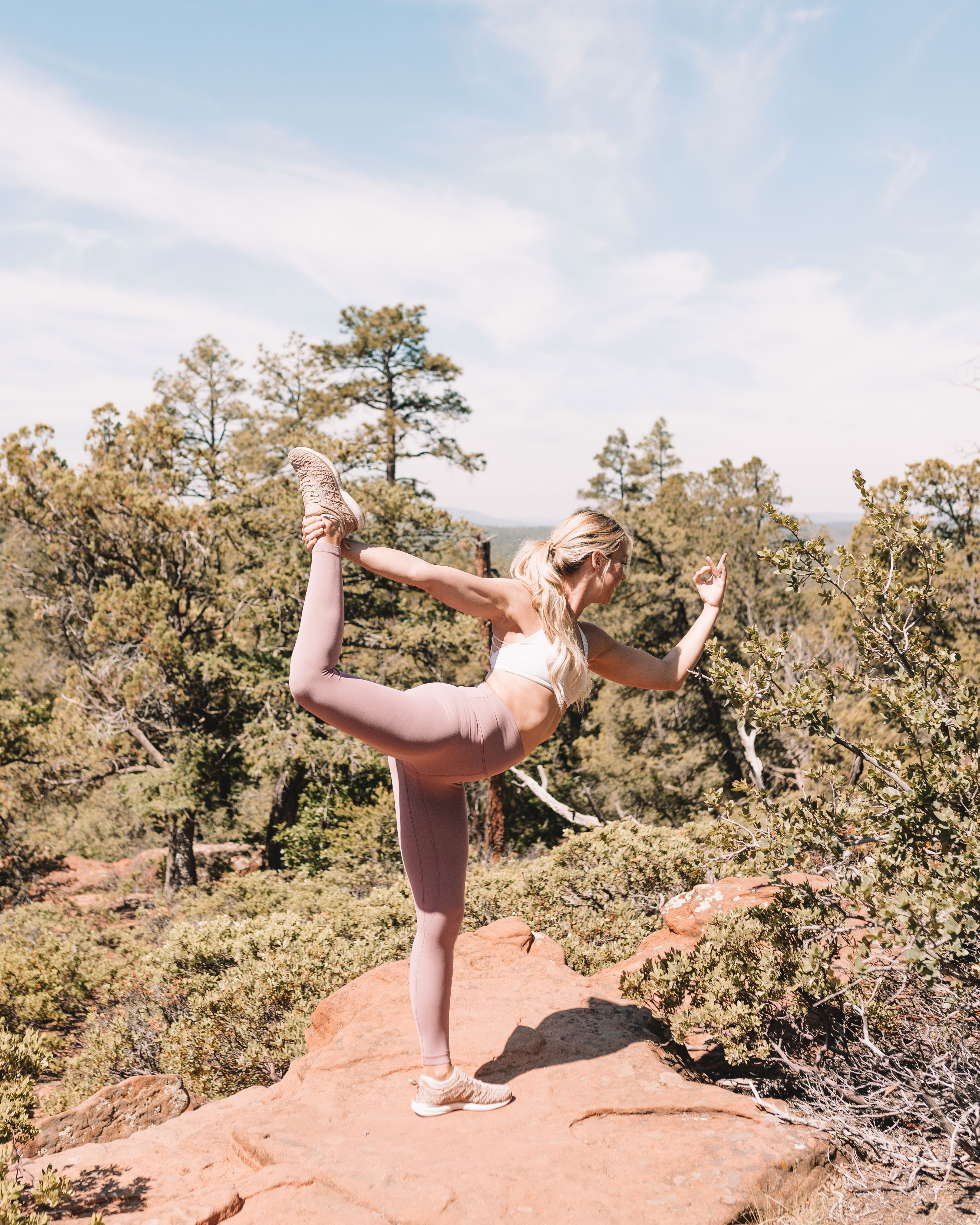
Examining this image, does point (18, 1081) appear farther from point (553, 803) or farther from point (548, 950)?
point (553, 803)

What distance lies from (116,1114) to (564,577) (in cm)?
329

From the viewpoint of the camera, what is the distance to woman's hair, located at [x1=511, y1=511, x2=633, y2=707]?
2.71m

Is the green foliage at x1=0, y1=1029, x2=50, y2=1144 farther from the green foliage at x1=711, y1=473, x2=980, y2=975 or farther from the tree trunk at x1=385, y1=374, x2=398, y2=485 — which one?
the tree trunk at x1=385, y1=374, x2=398, y2=485

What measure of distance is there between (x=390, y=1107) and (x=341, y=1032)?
726mm

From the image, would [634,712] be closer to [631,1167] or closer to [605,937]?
[605,937]

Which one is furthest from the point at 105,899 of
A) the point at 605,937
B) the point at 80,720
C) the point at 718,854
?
the point at 718,854

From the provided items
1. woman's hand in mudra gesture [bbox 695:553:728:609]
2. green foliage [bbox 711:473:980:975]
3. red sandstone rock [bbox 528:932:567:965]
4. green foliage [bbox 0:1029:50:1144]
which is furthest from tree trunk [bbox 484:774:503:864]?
woman's hand in mudra gesture [bbox 695:553:728:609]

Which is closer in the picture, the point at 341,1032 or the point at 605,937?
the point at 341,1032

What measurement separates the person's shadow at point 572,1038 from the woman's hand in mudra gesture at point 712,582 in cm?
186

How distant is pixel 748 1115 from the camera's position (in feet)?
9.04

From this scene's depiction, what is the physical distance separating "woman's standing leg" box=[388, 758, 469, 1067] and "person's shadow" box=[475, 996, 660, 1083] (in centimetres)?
50

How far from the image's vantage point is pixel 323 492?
2516 millimetres

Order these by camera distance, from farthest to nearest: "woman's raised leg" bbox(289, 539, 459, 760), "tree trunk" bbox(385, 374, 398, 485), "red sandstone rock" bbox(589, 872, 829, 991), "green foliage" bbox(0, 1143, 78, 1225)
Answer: "tree trunk" bbox(385, 374, 398, 485)
"red sandstone rock" bbox(589, 872, 829, 991)
"woman's raised leg" bbox(289, 539, 459, 760)
"green foliage" bbox(0, 1143, 78, 1225)

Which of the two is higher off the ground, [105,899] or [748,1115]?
[748,1115]
